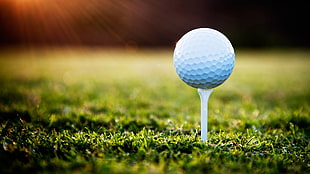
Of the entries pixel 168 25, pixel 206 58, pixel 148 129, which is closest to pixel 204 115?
pixel 206 58

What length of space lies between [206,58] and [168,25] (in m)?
24.1

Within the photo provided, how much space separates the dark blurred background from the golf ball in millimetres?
20984

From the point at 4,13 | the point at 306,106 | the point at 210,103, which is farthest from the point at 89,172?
the point at 4,13

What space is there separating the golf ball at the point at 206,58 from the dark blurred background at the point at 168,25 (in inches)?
826

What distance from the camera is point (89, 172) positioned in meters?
1.78

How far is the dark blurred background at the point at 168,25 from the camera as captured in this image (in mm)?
22453

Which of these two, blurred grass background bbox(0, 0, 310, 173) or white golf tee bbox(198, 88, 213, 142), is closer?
blurred grass background bbox(0, 0, 310, 173)

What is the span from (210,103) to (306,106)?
1.62m

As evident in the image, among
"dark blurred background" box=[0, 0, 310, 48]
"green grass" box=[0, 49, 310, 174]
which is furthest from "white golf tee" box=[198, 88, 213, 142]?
"dark blurred background" box=[0, 0, 310, 48]

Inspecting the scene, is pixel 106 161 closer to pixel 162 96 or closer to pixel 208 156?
pixel 208 156

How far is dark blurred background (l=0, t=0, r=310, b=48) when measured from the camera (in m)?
22.5

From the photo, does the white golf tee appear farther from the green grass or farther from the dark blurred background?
the dark blurred background

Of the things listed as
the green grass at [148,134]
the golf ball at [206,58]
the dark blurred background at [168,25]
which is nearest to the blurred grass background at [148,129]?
the green grass at [148,134]

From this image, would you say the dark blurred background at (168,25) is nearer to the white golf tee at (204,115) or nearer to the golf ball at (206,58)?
the golf ball at (206,58)
